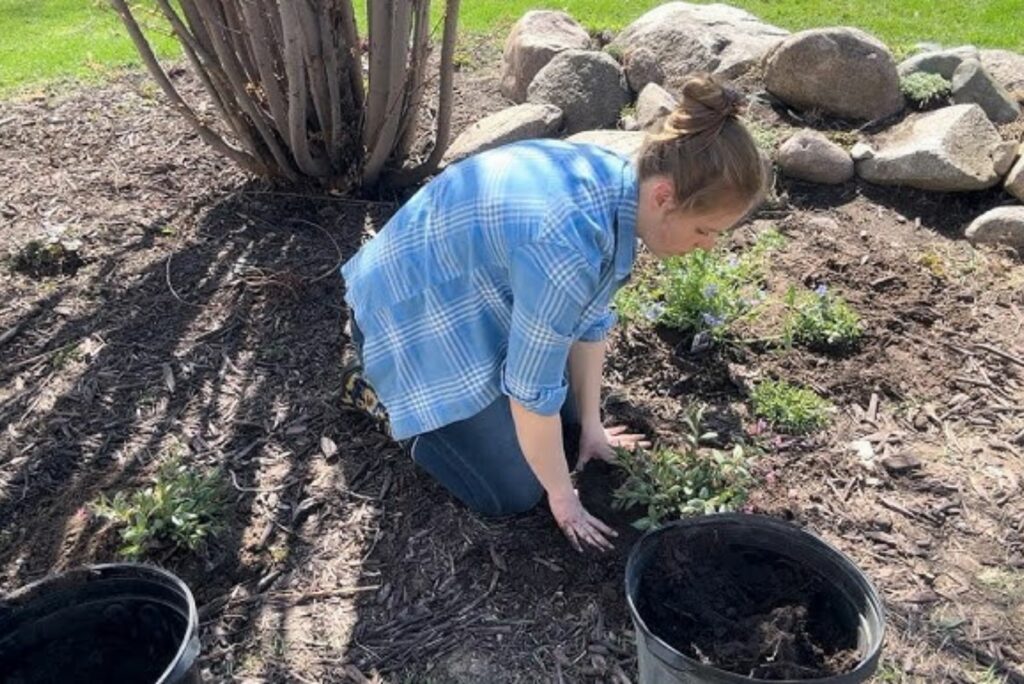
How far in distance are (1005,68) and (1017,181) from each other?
5.63 feet

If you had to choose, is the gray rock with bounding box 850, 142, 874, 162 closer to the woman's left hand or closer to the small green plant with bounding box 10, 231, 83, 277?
the woman's left hand

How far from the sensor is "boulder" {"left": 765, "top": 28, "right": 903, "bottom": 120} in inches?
209

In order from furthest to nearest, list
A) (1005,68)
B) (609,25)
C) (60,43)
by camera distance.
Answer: (60,43)
(609,25)
(1005,68)

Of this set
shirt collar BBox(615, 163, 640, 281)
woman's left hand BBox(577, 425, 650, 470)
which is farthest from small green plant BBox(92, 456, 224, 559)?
shirt collar BBox(615, 163, 640, 281)

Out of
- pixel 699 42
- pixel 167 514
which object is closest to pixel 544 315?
pixel 167 514

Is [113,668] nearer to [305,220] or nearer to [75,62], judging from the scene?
[305,220]

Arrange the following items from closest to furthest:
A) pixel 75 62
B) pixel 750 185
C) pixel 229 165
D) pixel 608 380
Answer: pixel 750 185 → pixel 608 380 → pixel 229 165 → pixel 75 62

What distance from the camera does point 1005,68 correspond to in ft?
19.4

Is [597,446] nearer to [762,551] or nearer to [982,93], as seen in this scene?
[762,551]

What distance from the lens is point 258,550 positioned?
9.67 ft

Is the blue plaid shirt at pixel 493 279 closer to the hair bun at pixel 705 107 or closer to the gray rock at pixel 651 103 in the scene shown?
the hair bun at pixel 705 107

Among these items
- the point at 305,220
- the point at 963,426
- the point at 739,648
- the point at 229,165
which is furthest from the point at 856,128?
the point at 739,648

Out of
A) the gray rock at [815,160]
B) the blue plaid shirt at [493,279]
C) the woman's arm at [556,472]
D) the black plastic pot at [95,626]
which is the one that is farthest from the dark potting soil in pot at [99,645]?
the gray rock at [815,160]

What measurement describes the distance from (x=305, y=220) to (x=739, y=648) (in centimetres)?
305
